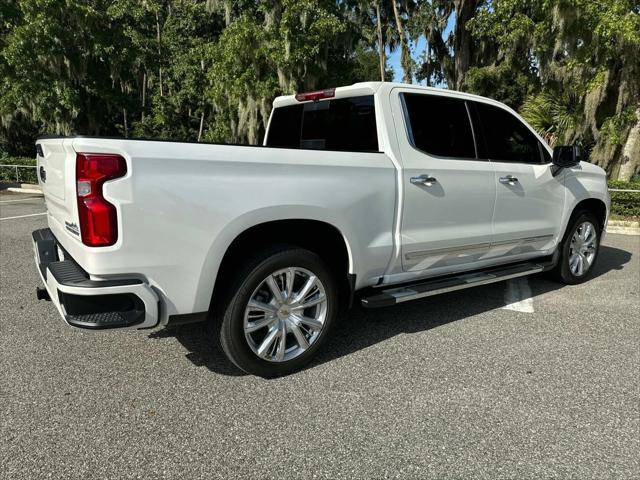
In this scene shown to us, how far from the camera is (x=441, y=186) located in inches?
147

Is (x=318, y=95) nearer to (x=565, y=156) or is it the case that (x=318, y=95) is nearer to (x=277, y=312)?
(x=277, y=312)

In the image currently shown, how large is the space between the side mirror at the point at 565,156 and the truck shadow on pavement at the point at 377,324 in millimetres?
1322

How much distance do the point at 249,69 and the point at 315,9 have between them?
2.78m

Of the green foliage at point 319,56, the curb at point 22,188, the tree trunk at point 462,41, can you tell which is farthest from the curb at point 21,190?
the tree trunk at point 462,41

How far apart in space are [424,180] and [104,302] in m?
2.25

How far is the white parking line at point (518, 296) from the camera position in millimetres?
4668

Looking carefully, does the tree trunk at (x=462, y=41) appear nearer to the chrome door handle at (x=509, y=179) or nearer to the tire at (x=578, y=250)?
the tire at (x=578, y=250)

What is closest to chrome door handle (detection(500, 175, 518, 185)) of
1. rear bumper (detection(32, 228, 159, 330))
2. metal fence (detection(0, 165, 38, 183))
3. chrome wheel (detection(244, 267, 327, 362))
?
chrome wheel (detection(244, 267, 327, 362))

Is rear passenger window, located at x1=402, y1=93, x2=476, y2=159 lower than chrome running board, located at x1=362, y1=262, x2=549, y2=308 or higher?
higher

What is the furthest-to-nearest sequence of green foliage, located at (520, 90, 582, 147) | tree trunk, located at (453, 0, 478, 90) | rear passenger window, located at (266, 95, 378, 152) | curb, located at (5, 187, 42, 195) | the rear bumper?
tree trunk, located at (453, 0, 478, 90) → curb, located at (5, 187, 42, 195) → green foliage, located at (520, 90, 582, 147) → rear passenger window, located at (266, 95, 378, 152) → the rear bumper

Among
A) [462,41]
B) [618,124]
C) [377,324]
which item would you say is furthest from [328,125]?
[462,41]

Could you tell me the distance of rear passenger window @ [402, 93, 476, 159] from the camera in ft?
12.3

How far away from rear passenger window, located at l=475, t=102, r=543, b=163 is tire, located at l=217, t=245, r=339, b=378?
201cm

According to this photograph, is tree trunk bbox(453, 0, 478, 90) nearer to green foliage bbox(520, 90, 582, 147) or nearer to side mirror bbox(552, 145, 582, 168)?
green foliage bbox(520, 90, 582, 147)
